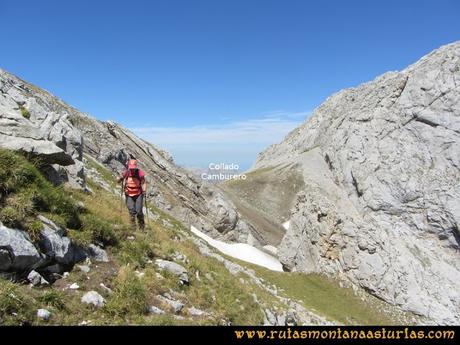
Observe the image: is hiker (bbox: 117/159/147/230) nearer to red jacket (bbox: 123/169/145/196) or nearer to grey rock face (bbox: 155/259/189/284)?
red jacket (bbox: 123/169/145/196)

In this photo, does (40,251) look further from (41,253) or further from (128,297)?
(128,297)

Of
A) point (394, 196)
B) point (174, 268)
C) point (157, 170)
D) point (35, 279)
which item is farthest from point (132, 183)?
point (394, 196)

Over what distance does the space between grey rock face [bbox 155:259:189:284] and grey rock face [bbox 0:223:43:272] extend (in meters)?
4.37

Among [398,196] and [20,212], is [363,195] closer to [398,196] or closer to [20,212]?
[398,196]

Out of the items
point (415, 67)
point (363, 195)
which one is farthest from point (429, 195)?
point (415, 67)

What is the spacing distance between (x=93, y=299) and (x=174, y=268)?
159 inches

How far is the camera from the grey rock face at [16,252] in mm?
8633

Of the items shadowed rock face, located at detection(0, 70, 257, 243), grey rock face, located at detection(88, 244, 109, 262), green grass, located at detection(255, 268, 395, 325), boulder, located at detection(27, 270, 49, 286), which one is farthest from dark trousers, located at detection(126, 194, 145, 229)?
shadowed rock face, located at detection(0, 70, 257, 243)

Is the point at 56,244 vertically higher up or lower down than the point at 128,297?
higher up

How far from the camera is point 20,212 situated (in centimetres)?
966

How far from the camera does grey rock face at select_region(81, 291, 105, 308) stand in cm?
919

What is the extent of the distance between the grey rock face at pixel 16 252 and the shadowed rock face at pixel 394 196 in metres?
34.1

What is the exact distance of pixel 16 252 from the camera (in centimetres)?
883
